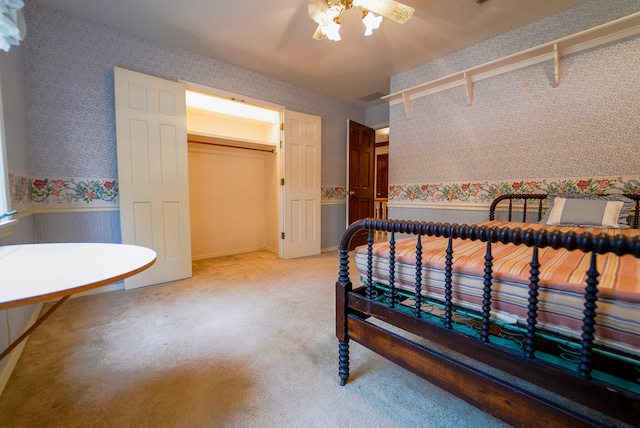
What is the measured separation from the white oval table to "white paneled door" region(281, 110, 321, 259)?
2.72 meters

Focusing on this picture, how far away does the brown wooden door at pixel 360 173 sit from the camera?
4332 millimetres

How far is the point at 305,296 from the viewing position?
239 cm

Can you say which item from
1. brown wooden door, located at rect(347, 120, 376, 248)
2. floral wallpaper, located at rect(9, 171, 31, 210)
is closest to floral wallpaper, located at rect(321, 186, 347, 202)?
brown wooden door, located at rect(347, 120, 376, 248)

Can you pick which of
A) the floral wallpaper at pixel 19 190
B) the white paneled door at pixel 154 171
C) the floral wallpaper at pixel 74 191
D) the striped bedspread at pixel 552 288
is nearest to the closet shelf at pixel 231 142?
the white paneled door at pixel 154 171

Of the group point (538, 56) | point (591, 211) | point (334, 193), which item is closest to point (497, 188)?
point (591, 211)

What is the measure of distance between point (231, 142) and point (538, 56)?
11.8 feet

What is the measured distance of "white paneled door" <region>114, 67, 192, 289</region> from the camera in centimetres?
249

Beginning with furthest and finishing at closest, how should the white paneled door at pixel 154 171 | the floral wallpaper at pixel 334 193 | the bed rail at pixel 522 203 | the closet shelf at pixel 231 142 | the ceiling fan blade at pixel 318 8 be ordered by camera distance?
1. the floral wallpaper at pixel 334 193
2. the closet shelf at pixel 231 142
3. the white paneled door at pixel 154 171
4. the bed rail at pixel 522 203
5. the ceiling fan blade at pixel 318 8

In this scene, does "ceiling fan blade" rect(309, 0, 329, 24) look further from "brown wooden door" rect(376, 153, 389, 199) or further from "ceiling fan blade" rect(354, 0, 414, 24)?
"brown wooden door" rect(376, 153, 389, 199)

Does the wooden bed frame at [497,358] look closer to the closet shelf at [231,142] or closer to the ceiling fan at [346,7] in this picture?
the ceiling fan at [346,7]

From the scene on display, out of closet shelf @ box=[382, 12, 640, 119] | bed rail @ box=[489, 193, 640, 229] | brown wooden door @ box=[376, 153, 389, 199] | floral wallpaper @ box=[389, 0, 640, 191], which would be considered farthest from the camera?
brown wooden door @ box=[376, 153, 389, 199]

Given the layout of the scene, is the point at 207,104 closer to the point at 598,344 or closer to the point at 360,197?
the point at 360,197

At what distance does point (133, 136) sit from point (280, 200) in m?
1.82

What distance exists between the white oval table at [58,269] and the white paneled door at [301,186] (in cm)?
272
